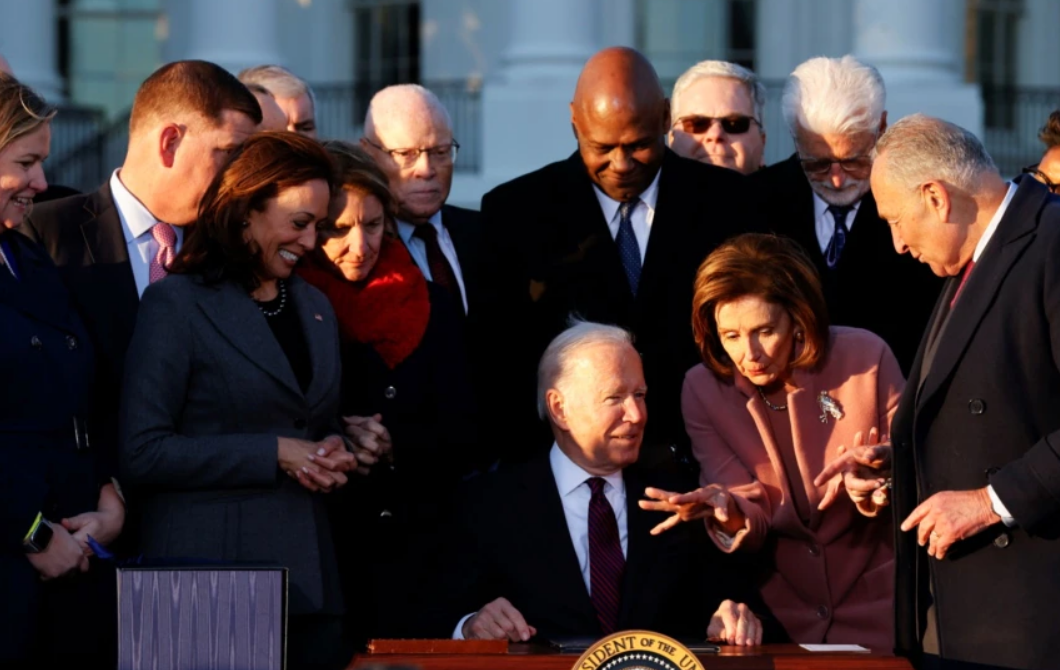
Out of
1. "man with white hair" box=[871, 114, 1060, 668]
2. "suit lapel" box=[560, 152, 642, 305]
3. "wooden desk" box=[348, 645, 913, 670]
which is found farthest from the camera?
"suit lapel" box=[560, 152, 642, 305]

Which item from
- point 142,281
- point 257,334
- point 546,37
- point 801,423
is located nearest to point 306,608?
point 257,334

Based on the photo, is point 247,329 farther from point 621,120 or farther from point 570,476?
point 621,120

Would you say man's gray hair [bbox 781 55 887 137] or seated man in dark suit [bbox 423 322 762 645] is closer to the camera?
seated man in dark suit [bbox 423 322 762 645]

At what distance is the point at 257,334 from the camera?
16.9 feet

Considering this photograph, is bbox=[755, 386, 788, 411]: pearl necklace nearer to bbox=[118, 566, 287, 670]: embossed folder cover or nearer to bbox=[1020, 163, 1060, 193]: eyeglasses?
bbox=[1020, 163, 1060, 193]: eyeglasses

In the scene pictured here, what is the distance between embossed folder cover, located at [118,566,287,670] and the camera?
161 inches

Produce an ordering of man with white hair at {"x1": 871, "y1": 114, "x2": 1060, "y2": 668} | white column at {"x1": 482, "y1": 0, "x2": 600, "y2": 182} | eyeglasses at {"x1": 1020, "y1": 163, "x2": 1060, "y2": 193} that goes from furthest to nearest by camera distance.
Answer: white column at {"x1": 482, "y1": 0, "x2": 600, "y2": 182}
eyeglasses at {"x1": 1020, "y1": 163, "x2": 1060, "y2": 193}
man with white hair at {"x1": 871, "y1": 114, "x2": 1060, "y2": 668}

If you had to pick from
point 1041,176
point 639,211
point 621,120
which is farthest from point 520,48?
point 1041,176

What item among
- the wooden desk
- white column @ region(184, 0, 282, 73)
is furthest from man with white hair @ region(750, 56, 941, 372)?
white column @ region(184, 0, 282, 73)

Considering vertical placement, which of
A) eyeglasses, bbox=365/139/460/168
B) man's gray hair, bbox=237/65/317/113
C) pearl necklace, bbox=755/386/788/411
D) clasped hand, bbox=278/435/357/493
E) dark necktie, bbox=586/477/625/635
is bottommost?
dark necktie, bbox=586/477/625/635

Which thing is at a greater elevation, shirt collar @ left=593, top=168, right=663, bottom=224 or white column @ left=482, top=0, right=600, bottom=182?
shirt collar @ left=593, top=168, right=663, bottom=224

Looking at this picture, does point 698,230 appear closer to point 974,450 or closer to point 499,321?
point 499,321

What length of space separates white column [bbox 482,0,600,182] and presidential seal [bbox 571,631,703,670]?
1291 centimetres

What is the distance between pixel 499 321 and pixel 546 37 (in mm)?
11159
